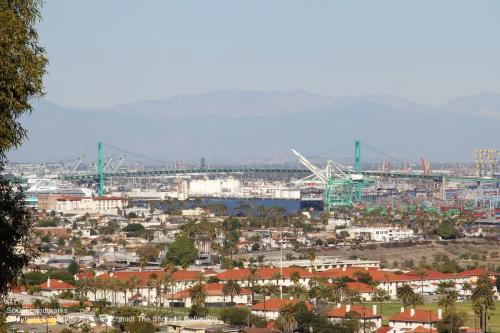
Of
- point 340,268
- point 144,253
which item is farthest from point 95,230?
point 340,268

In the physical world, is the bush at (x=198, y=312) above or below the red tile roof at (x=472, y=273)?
below

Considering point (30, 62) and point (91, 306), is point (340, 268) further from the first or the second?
point (30, 62)

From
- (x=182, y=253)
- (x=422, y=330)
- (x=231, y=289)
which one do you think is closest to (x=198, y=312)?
(x=231, y=289)

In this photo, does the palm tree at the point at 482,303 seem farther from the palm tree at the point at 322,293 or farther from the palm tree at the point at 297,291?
the palm tree at the point at 297,291

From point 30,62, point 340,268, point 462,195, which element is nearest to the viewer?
point 30,62

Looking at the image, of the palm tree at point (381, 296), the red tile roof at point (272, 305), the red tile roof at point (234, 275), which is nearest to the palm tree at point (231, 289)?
the red tile roof at point (272, 305)

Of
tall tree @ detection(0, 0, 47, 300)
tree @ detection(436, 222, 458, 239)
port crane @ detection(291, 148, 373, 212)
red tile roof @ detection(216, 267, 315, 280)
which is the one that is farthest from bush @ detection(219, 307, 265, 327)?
port crane @ detection(291, 148, 373, 212)
